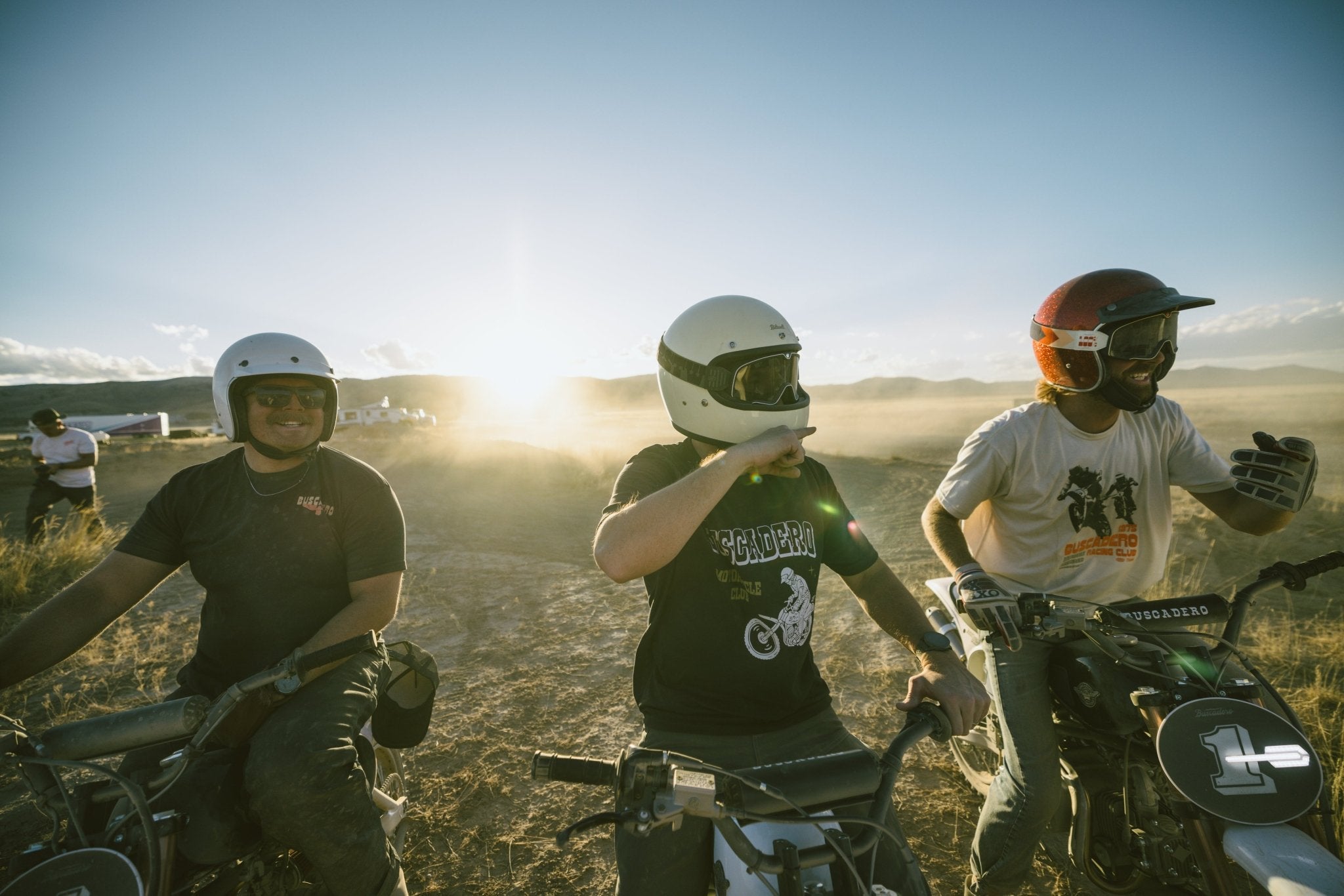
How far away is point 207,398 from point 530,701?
163599 millimetres

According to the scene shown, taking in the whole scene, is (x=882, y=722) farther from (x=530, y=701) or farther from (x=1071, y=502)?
(x=530, y=701)

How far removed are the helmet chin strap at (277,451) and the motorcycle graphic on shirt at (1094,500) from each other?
12.9 ft

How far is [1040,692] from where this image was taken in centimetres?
279

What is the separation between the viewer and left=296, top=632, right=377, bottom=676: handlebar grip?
2.02 meters

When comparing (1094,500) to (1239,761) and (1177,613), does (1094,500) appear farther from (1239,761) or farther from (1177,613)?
(1239,761)

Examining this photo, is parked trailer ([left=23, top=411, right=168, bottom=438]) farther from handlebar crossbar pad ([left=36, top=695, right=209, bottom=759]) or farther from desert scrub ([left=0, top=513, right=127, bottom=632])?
handlebar crossbar pad ([left=36, top=695, right=209, bottom=759])

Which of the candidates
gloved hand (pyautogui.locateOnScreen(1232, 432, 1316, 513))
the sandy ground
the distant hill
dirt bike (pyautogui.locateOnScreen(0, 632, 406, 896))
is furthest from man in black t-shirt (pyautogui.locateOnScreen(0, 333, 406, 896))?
the distant hill

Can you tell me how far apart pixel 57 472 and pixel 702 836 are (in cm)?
1258

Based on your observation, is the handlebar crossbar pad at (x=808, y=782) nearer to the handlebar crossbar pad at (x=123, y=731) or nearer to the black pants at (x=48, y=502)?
the handlebar crossbar pad at (x=123, y=731)

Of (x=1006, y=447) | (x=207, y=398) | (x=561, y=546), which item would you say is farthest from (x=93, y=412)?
(x=1006, y=447)

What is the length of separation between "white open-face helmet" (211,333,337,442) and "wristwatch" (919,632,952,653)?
300cm

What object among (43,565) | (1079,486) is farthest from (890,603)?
(43,565)

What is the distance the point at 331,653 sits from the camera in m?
2.11

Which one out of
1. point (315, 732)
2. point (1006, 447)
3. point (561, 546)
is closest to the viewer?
point (315, 732)
